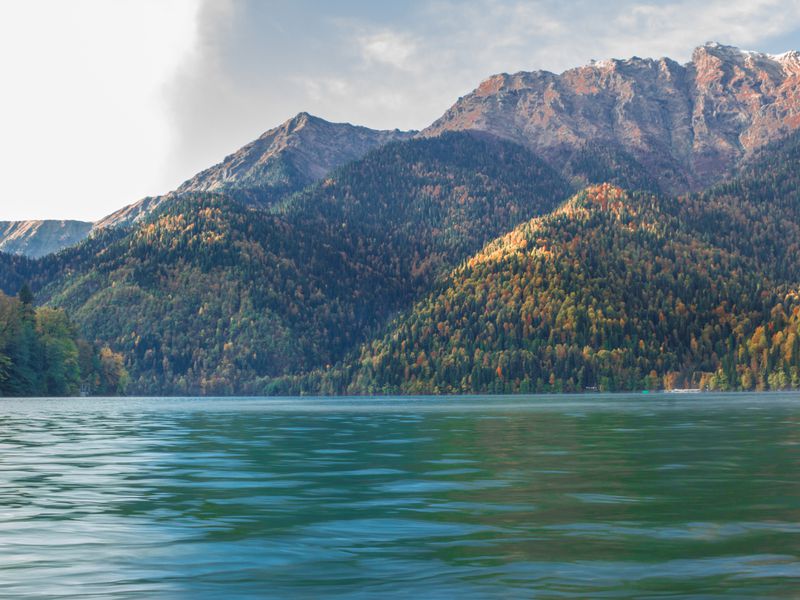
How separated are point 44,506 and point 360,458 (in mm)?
25087

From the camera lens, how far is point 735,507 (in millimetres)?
35469

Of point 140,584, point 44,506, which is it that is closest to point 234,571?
point 140,584

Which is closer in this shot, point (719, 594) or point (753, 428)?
point (719, 594)

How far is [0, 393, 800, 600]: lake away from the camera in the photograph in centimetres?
2359

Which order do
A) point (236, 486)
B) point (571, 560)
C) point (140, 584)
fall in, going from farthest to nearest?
point (236, 486)
point (571, 560)
point (140, 584)

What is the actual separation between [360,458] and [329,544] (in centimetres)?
3166

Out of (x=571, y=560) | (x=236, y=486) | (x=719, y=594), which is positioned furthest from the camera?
(x=236, y=486)

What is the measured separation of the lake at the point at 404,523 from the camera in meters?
23.6

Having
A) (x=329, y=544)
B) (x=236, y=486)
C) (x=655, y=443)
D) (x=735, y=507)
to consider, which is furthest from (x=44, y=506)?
(x=655, y=443)

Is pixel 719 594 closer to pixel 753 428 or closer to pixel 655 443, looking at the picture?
pixel 655 443

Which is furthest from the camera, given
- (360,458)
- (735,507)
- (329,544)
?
(360,458)

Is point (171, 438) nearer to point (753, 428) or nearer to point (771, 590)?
point (753, 428)

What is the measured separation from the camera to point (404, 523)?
32562mm

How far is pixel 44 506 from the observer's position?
124 feet
